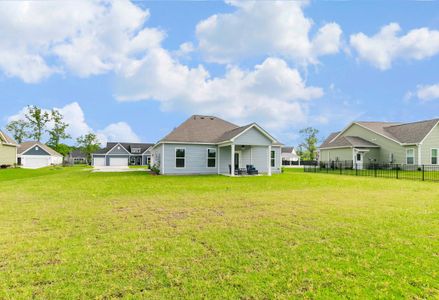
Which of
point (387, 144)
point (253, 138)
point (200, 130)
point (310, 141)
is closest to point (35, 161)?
point (200, 130)

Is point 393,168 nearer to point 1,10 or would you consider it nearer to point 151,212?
point 151,212

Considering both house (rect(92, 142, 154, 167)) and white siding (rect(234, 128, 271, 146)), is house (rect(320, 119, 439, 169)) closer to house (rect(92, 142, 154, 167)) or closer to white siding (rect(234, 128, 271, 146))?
white siding (rect(234, 128, 271, 146))

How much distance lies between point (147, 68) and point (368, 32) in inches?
662

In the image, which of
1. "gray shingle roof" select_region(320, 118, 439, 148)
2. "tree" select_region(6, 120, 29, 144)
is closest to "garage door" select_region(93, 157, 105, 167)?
"tree" select_region(6, 120, 29, 144)

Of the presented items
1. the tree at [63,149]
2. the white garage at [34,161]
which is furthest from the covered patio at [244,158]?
the tree at [63,149]

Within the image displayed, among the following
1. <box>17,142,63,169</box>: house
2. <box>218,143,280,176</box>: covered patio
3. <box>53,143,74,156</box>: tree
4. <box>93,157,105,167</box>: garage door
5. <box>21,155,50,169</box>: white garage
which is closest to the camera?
<box>218,143,280,176</box>: covered patio

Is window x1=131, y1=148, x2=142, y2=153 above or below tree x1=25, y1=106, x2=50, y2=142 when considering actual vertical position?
below

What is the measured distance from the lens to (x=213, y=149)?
22750 millimetres

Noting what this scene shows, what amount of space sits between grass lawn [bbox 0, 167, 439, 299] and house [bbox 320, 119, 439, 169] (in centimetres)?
2439

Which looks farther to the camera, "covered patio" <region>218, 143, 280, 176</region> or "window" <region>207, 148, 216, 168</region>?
"covered patio" <region>218, 143, 280, 176</region>

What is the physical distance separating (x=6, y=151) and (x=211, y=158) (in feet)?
112

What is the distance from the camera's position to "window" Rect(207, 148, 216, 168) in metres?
22.6

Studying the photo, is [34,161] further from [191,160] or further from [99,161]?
[191,160]

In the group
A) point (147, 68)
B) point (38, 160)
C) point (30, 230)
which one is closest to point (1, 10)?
point (147, 68)
